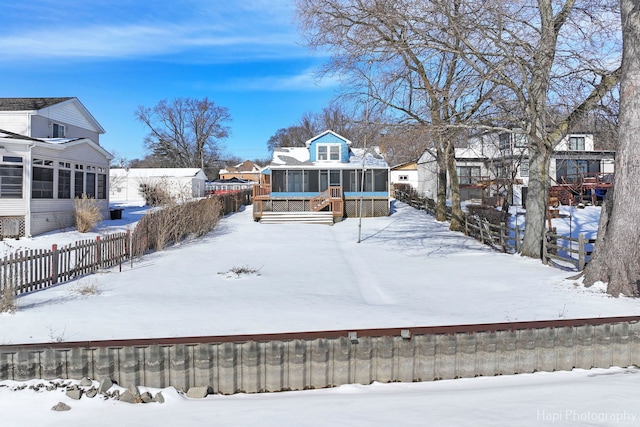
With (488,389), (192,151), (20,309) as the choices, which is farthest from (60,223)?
(192,151)

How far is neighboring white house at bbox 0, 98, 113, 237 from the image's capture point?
1842cm

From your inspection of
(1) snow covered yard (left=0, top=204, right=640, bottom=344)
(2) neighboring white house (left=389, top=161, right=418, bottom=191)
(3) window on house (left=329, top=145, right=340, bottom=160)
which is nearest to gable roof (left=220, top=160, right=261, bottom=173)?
(2) neighboring white house (left=389, top=161, right=418, bottom=191)

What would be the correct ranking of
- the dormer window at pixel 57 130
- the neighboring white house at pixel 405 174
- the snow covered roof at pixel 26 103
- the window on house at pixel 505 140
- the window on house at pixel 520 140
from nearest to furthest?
the window on house at pixel 520 140
the window on house at pixel 505 140
the snow covered roof at pixel 26 103
the dormer window at pixel 57 130
the neighboring white house at pixel 405 174

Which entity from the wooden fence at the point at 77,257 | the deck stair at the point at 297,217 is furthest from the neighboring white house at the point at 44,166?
the deck stair at the point at 297,217

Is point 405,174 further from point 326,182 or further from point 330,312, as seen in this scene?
point 330,312

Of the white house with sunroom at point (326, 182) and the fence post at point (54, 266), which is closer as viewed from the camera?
the fence post at point (54, 266)

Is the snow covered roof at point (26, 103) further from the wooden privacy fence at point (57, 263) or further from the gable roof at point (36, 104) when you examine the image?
the wooden privacy fence at point (57, 263)

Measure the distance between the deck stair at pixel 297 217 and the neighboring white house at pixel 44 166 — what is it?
9.36 m

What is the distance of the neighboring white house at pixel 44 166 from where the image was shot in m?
18.4

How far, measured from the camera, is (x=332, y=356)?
5770 mm

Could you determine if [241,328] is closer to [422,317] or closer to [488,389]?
[422,317]

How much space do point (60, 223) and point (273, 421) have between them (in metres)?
20.0

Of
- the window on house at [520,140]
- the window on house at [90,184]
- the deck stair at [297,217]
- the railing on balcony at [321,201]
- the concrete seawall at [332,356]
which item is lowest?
the concrete seawall at [332,356]

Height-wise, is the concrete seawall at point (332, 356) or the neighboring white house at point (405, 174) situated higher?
the neighboring white house at point (405, 174)
